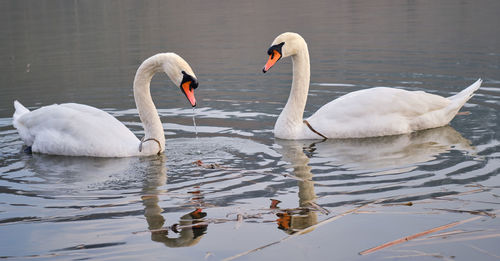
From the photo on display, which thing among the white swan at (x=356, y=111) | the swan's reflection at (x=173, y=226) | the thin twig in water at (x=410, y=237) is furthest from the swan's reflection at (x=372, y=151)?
the thin twig in water at (x=410, y=237)

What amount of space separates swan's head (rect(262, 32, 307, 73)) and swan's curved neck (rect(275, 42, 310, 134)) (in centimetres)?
6

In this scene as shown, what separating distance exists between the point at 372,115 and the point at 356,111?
0.87 ft

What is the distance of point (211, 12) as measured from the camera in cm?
4216

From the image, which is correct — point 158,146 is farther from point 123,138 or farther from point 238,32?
point 238,32

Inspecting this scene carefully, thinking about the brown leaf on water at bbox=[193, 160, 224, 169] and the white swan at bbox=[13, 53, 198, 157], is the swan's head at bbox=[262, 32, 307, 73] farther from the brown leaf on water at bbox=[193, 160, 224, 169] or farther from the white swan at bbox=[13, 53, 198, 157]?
the brown leaf on water at bbox=[193, 160, 224, 169]

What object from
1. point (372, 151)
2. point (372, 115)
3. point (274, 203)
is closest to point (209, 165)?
point (274, 203)

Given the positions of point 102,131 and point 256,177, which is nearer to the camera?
point 256,177

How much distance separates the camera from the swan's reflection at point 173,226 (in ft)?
20.1

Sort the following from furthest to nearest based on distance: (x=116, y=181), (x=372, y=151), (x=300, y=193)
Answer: (x=372, y=151)
(x=116, y=181)
(x=300, y=193)

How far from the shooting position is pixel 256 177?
8031 mm

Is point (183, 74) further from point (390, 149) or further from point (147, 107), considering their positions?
point (390, 149)

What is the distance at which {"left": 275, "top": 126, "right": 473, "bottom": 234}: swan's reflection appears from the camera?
8380mm

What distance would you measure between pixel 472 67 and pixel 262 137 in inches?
306

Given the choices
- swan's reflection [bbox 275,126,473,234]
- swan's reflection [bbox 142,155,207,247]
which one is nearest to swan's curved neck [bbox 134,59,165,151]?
swan's reflection [bbox 142,155,207,247]
